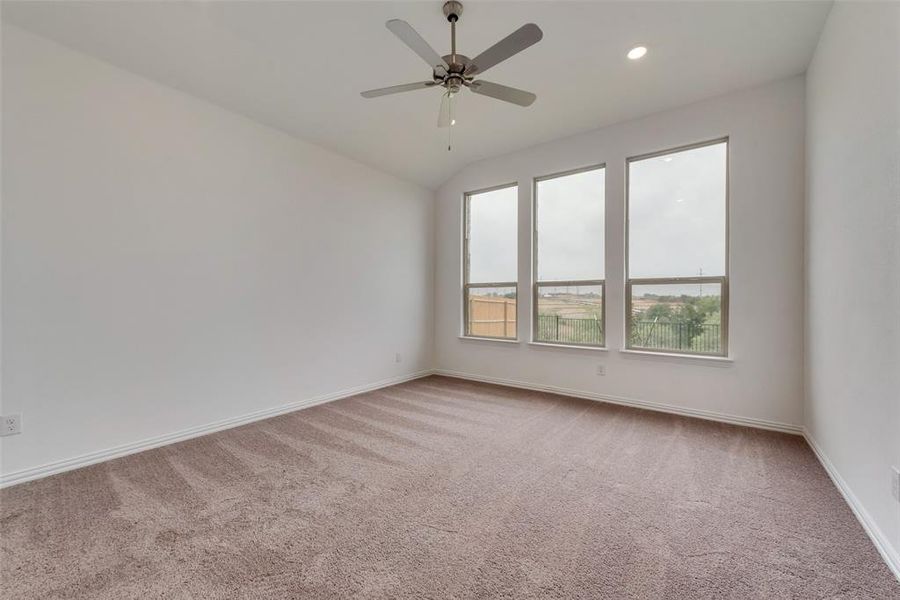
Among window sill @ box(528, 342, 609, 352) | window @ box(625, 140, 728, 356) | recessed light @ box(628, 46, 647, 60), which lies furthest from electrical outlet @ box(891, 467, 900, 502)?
recessed light @ box(628, 46, 647, 60)

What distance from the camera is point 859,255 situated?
1.86 meters

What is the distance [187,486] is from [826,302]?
4.27 m

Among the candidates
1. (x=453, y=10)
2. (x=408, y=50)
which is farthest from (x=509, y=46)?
(x=408, y=50)

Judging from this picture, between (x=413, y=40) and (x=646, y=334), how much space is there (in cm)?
335

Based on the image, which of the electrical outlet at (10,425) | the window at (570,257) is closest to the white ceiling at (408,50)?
the window at (570,257)

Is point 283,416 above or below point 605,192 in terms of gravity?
below

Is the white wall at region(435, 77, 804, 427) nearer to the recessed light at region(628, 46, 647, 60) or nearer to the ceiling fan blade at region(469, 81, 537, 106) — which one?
the recessed light at region(628, 46, 647, 60)

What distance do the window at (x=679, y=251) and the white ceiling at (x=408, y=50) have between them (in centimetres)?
61

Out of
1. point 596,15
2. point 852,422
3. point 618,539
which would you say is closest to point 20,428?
point 618,539

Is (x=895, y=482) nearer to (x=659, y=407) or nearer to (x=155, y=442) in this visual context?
(x=659, y=407)

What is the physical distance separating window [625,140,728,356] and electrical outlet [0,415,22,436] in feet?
15.8

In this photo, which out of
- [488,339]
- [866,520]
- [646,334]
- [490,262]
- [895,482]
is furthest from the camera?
[490,262]

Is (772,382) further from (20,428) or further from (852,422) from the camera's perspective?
(20,428)

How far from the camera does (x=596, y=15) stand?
2.36m
